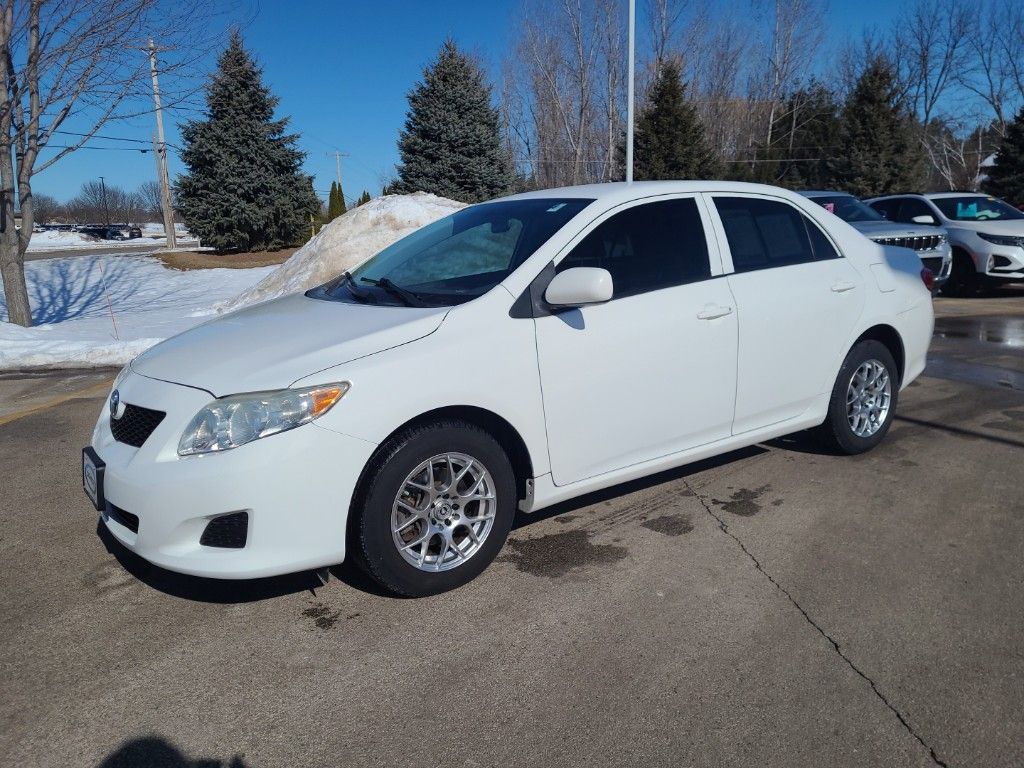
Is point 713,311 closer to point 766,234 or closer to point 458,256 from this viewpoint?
point 766,234

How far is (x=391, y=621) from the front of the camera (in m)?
3.17

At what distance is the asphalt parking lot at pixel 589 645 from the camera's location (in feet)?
7.98

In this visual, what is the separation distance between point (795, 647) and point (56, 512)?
392 centimetres

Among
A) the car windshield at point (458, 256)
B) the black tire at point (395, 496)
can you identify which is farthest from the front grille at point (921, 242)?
the black tire at point (395, 496)

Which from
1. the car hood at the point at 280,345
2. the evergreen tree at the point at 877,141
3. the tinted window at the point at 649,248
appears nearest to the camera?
the car hood at the point at 280,345

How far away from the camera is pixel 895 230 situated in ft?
40.4

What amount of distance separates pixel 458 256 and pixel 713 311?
1344 millimetres

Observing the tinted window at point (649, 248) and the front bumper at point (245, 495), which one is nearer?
the front bumper at point (245, 495)

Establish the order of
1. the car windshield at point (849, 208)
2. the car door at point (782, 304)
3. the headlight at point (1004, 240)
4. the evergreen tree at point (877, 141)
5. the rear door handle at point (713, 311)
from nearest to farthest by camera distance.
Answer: the rear door handle at point (713, 311)
the car door at point (782, 304)
the headlight at point (1004, 240)
the car windshield at point (849, 208)
the evergreen tree at point (877, 141)

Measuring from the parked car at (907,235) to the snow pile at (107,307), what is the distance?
10484 millimetres

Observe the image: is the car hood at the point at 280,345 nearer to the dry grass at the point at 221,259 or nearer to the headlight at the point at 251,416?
the headlight at the point at 251,416

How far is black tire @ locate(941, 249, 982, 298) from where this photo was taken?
13.3 metres

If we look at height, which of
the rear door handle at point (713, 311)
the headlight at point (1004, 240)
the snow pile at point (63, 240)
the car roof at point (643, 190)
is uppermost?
the snow pile at point (63, 240)

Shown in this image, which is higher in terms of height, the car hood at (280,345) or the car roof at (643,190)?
the car roof at (643,190)
